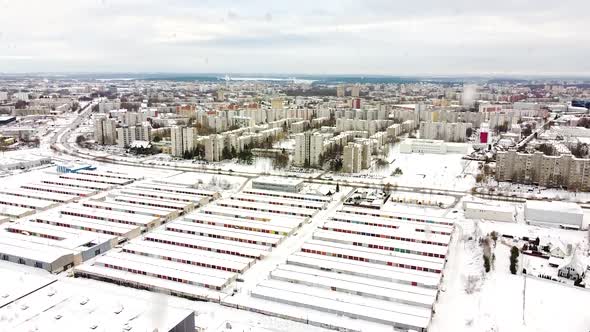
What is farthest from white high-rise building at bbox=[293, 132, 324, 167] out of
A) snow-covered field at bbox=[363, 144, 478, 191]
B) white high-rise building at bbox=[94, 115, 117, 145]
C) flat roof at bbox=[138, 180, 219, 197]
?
white high-rise building at bbox=[94, 115, 117, 145]

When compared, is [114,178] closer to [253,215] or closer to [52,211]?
[52,211]

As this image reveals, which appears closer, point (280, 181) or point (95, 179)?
point (280, 181)

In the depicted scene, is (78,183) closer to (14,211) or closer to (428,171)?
(14,211)

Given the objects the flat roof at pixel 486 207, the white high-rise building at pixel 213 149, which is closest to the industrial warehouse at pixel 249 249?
the flat roof at pixel 486 207

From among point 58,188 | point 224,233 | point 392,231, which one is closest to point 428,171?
point 392,231

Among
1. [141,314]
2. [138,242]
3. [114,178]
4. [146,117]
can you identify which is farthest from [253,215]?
[146,117]

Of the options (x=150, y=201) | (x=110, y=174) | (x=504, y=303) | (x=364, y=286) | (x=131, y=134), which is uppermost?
(x=131, y=134)

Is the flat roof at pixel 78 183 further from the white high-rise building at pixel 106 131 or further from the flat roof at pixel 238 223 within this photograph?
the white high-rise building at pixel 106 131

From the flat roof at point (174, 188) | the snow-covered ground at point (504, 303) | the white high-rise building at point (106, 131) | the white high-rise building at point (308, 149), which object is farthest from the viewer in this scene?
the white high-rise building at point (106, 131)

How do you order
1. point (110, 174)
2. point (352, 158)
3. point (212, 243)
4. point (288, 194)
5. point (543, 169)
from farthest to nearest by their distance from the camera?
point (352, 158), point (110, 174), point (543, 169), point (288, 194), point (212, 243)
